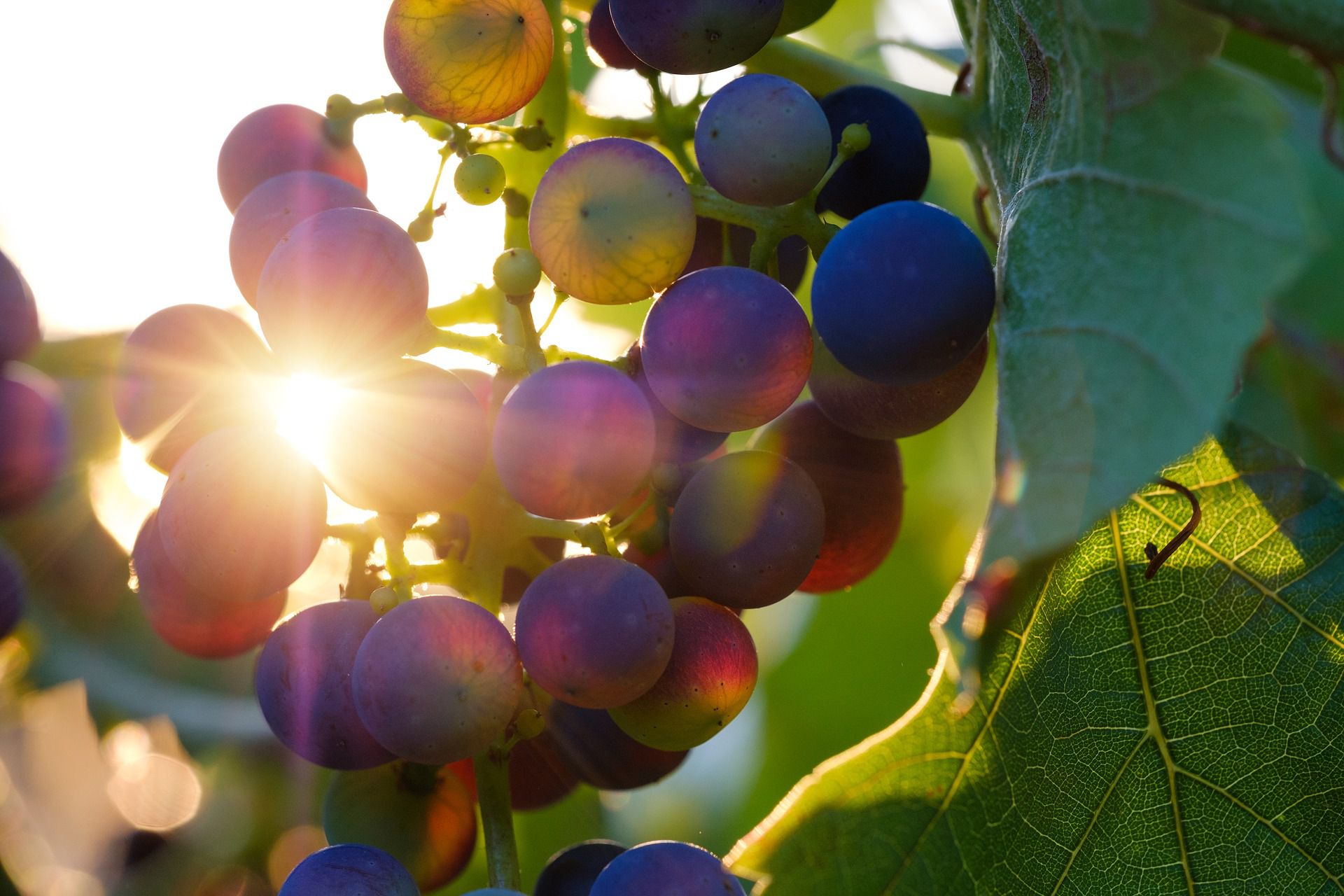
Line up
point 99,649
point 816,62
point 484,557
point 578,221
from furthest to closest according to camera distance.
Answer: point 99,649 < point 816,62 < point 484,557 < point 578,221

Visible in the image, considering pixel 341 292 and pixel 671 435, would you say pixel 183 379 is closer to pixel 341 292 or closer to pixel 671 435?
pixel 341 292

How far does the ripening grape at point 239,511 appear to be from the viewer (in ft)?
3.11

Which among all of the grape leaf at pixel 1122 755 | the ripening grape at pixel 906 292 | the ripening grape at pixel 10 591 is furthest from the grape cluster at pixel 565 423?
the ripening grape at pixel 10 591

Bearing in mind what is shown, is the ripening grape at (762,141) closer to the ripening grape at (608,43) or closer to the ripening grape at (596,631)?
the ripening grape at (608,43)

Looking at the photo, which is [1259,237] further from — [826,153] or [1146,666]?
[1146,666]

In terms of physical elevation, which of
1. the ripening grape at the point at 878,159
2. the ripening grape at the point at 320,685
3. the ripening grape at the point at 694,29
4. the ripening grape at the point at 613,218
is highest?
the ripening grape at the point at 694,29

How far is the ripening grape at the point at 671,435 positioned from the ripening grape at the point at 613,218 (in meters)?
0.08

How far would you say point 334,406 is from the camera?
0.98m

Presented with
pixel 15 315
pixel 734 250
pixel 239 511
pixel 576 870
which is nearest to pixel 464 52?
pixel 734 250

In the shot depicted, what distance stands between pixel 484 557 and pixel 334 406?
0.70 ft

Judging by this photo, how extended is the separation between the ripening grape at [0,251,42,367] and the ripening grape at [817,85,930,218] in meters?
0.93

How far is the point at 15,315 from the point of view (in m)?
1.30

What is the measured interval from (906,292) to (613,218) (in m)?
0.26

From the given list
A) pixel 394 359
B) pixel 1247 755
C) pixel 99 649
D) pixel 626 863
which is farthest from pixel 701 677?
pixel 99 649
